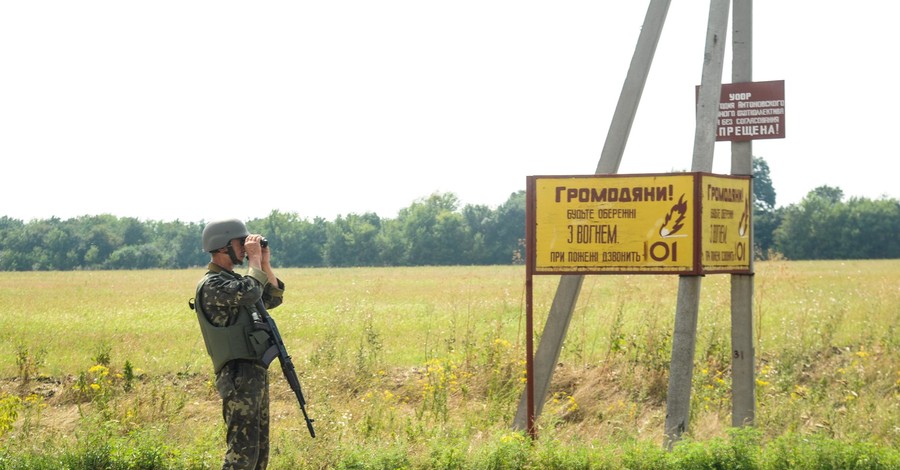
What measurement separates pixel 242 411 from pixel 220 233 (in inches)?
48.0

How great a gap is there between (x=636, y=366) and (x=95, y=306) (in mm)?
19879

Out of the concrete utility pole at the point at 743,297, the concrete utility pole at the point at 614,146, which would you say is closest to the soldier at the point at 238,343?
the concrete utility pole at the point at 614,146

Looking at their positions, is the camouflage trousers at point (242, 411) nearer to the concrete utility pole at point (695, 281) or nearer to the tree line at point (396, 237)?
the concrete utility pole at point (695, 281)

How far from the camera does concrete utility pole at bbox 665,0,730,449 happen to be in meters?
7.74

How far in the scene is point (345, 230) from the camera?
121 meters

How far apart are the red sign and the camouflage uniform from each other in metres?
4.22

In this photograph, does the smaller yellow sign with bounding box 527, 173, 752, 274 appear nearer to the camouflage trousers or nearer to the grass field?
the grass field

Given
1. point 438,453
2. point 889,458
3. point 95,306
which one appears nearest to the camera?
point 889,458

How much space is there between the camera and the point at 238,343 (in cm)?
625

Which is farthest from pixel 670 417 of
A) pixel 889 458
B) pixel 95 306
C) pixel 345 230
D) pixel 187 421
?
pixel 345 230

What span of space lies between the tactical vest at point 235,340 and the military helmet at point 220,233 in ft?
1.01

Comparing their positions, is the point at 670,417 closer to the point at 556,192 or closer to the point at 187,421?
the point at 556,192

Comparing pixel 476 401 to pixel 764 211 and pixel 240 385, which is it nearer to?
pixel 240 385

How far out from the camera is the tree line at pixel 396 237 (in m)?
91.9
